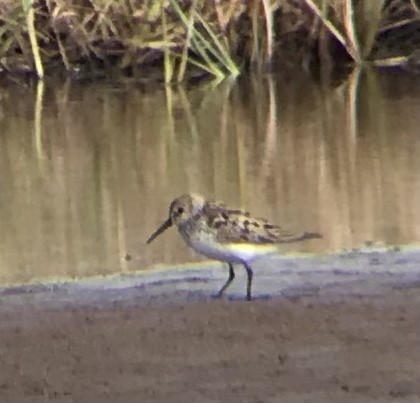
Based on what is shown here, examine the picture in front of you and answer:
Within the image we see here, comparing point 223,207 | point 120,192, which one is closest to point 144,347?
point 223,207

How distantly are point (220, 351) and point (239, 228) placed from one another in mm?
1454

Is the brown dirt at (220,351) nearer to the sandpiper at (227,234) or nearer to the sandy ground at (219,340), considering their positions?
the sandy ground at (219,340)

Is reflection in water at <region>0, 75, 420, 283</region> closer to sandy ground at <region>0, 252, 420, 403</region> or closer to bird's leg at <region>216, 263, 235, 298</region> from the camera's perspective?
bird's leg at <region>216, 263, 235, 298</region>

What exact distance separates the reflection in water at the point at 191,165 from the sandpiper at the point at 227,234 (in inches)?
34.1

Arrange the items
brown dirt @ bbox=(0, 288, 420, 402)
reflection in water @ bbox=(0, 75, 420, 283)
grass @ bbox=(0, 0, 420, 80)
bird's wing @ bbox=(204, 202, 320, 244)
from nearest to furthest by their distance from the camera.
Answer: brown dirt @ bbox=(0, 288, 420, 402) → bird's wing @ bbox=(204, 202, 320, 244) → reflection in water @ bbox=(0, 75, 420, 283) → grass @ bbox=(0, 0, 420, 80)

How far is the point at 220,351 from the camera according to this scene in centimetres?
516

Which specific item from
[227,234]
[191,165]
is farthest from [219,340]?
[191,165]

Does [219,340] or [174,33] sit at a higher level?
[174,33]

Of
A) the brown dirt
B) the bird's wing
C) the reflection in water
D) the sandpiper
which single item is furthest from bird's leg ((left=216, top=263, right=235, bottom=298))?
the reflection in water

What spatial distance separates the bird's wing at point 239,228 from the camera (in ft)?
21.5

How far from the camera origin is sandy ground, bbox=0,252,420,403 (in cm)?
464

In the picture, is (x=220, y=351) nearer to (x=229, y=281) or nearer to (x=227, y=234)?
(x=227, y=234)

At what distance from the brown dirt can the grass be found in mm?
10905

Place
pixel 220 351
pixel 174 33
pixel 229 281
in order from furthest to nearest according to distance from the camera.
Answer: pixel 174 33 < pixel 229 281 < pixel 220 351
